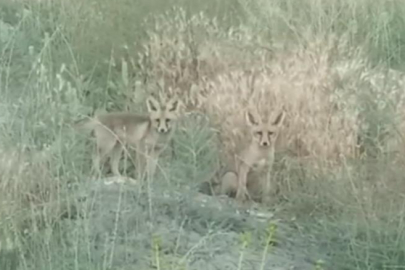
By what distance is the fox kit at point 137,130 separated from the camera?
231 inches

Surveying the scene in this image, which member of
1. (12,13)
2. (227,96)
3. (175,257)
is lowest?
(175,257)

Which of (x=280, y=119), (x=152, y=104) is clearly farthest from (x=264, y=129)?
(x=152, y=104)

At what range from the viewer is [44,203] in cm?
469

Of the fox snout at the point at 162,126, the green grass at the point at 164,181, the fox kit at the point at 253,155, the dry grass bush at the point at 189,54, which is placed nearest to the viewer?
the green grass at the point at 164,181

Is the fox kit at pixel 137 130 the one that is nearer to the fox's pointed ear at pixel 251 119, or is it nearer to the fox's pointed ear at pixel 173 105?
the fox's pointed ear at pixel 173 105

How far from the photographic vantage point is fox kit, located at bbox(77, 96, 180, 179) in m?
5.87

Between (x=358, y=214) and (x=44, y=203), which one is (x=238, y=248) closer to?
(x=358, y=214)

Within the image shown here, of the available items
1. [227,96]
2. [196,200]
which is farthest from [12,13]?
[196,200]

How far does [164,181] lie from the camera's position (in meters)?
5.54

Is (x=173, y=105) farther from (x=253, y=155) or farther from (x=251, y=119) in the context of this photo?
(x=253, y=155)

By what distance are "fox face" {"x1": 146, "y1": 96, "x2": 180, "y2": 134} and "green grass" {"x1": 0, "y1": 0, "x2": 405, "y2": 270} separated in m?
0.09

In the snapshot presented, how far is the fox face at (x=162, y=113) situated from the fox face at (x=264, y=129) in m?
0.44

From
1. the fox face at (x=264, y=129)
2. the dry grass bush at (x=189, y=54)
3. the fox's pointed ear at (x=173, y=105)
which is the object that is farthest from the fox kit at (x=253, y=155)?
the dry grass bush at (x=189, y=54)

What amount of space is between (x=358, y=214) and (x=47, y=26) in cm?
366
